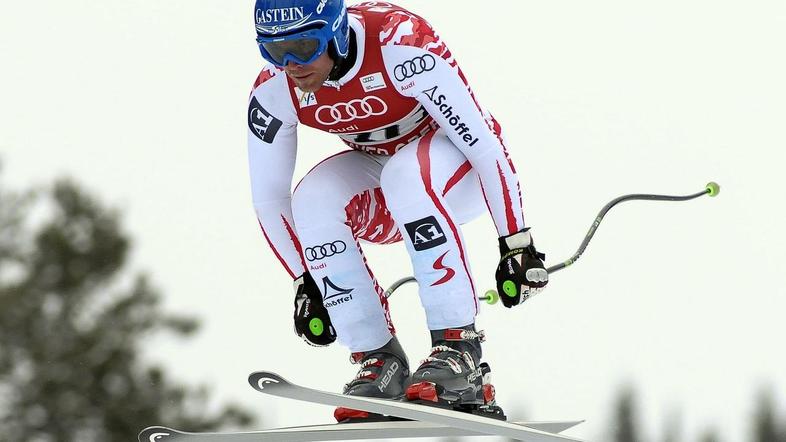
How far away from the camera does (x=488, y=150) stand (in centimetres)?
574

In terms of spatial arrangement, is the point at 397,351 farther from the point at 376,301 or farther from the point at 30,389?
the point at 30,389

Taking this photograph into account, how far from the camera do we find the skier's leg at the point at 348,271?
573 centimetres

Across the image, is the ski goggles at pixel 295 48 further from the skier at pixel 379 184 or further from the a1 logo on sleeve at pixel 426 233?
the a1 logo on sleeve at pixel 426 233

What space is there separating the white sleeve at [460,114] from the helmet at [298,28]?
268 mm

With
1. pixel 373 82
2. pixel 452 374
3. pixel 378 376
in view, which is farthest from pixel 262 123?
pixel 452 374

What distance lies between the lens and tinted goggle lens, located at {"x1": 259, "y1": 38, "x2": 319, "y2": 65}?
213 inches

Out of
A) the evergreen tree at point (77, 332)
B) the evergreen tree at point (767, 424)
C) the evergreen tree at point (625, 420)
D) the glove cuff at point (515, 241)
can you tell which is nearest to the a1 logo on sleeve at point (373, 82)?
the glove cuff at point (515, 241)

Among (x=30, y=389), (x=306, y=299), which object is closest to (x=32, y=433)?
(x=30, y=389)

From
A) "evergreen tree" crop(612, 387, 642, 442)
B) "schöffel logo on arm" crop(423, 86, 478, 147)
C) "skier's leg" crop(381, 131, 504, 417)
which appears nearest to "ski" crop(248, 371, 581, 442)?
"skier's leg" crop(381, 131, 504, 417)

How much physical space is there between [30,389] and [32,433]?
1.09 meters

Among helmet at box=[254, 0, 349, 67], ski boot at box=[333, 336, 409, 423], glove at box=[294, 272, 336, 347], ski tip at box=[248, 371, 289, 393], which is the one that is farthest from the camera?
glove at box=[294, 272, 336, 347]

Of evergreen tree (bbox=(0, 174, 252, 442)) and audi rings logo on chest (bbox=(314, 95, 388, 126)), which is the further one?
evergreen tree (bbox=(0, 174, 252, 442))

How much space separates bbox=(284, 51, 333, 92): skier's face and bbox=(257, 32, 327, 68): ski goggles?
34 millimetres

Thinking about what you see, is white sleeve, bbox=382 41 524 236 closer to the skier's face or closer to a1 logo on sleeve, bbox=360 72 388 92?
a1 logo on sleeve, bbox=360 72 388 92
